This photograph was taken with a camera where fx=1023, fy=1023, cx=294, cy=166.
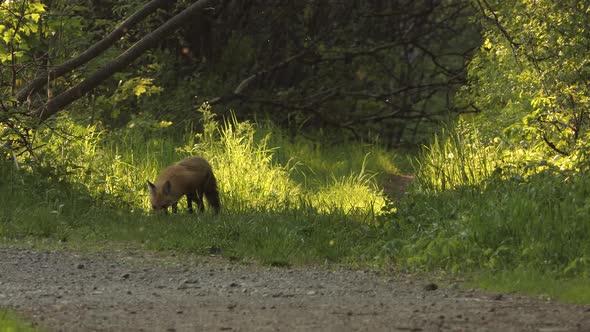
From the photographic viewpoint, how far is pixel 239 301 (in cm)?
756

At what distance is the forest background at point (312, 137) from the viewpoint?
9.91m

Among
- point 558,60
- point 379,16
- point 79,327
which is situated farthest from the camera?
point 379,16

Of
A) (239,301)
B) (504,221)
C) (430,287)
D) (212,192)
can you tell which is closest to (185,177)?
(212,192)

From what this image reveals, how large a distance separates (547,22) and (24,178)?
6.62 m

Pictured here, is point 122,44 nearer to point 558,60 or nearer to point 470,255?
point 558,60

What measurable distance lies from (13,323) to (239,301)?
5.95 feet

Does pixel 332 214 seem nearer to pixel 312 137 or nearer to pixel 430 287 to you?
pixel 430 287

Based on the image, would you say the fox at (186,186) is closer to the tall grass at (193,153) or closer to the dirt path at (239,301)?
the tall grass at (193,153)

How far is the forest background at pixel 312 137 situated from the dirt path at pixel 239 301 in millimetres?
709

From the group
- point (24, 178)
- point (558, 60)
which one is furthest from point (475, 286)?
point (24, 178)

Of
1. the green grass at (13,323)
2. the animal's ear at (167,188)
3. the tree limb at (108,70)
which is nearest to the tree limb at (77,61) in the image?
the tree limb at (108,70)

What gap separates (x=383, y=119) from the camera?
22.4 meters

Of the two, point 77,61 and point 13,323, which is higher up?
point 77,61

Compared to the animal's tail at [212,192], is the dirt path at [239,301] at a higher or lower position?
lower
